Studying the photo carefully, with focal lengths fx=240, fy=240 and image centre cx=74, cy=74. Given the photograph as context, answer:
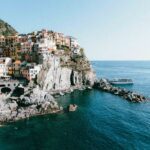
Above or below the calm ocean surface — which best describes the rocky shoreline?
above

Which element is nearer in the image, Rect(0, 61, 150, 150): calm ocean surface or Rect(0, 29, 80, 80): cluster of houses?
Rect(0, 61, 150, 150): calm ocean surface

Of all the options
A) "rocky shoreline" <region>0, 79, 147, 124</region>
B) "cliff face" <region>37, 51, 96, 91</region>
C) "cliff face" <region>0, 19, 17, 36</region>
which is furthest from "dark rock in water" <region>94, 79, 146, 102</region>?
"cliff face" <region>0, 19, 17, 36</region>

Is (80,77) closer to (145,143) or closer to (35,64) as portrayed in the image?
(35,64)

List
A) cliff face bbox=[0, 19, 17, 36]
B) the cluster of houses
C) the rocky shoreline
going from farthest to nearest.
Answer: cliff face bbox=[0, 19, 17, 36], the cluster of houses, the rocky shoreline

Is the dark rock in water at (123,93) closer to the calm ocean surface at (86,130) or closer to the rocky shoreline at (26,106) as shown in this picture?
the calm ocean surface at (86,130)

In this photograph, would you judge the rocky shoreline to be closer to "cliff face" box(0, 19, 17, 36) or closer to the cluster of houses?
the cluster of houses

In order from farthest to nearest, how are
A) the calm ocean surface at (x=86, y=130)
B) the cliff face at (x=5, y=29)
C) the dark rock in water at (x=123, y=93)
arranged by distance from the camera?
1. the cliff face at (x=5, y=29)
2. the dark rock in water at (x=123, y=93)
3. the calm ocean surface at (x=86, y=130)

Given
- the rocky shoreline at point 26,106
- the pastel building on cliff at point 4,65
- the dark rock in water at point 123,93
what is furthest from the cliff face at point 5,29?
the rocky shoreline at point 26,106
